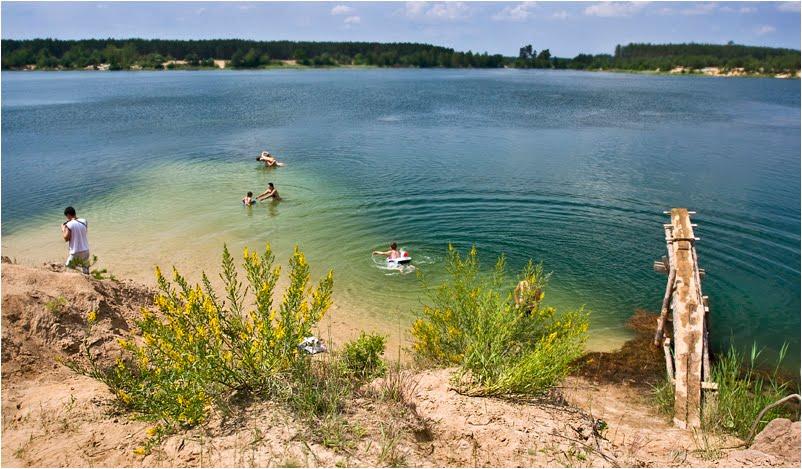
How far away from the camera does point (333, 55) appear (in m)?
172

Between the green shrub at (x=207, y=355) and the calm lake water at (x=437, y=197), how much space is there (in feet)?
20.9

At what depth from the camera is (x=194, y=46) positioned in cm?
15738

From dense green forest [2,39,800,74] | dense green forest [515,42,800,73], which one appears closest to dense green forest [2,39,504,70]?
dense green forest [2,39,800,74]

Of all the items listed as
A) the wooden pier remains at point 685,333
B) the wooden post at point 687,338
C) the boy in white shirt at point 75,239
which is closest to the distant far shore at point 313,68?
the wooden pier remains at point 685,333

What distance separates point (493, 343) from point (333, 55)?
17826 centimetres

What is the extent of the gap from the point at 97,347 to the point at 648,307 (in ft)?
42.2

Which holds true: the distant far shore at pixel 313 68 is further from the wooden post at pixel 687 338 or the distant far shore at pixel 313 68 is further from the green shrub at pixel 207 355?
the green shrub at pixel 207 355

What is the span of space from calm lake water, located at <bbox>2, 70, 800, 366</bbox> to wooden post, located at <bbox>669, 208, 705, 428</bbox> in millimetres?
2395

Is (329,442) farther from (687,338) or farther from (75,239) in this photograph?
(75,239)

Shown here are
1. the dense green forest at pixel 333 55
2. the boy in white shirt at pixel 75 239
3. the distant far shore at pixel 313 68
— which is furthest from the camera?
the dense green forest at pixel 333 55

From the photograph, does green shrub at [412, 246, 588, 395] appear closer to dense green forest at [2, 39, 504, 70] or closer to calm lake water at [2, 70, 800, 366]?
calm lake water at [2, 70, 800, 366]

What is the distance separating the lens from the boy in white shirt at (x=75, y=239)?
1134 centimetres

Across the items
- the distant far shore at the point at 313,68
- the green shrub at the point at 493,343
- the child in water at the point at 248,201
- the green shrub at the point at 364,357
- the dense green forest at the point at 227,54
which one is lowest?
the green shrub at the point at 364,357

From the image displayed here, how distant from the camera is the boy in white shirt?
447 inches
